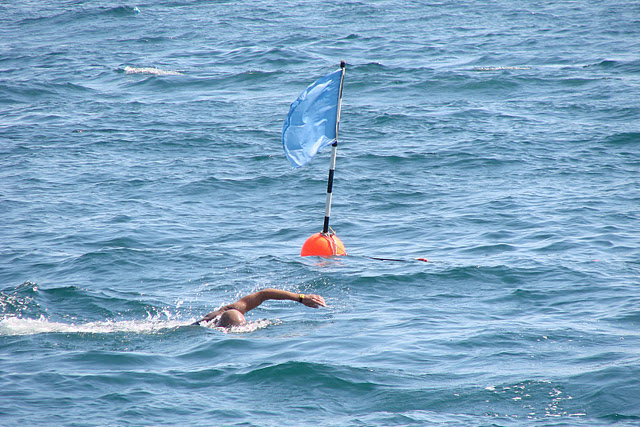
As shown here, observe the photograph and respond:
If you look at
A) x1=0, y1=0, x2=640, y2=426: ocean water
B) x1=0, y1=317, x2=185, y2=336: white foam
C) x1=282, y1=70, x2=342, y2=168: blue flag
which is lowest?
x1=0, y1=317, x2=185, y2=336: white foam

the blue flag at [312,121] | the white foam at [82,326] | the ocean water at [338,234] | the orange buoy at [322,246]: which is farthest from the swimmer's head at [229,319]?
the blue flag at [312,121]

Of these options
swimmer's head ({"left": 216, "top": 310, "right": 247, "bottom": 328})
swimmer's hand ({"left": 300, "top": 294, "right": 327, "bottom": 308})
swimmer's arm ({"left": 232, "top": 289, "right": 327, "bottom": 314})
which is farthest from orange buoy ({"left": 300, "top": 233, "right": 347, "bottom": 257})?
swimmer's head ({"left": 216, "top": 310, "right": 247, "bottom": 328})

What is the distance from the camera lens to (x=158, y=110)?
25.1 m

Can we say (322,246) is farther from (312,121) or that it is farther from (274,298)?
(274,298)

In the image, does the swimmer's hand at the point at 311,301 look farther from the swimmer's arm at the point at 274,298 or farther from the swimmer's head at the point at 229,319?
the swimmer's head at the point at 229,319

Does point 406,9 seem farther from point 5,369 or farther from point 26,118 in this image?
point 5,369

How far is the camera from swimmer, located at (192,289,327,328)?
10039mm

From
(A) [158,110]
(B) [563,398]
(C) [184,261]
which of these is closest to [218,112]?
(A) [158,110]

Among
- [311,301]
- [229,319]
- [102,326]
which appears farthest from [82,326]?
[311,301]

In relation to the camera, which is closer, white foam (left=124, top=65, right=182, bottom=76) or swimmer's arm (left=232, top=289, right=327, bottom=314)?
swimmer's arm (left=232, top=289, right=327, bottom=314)

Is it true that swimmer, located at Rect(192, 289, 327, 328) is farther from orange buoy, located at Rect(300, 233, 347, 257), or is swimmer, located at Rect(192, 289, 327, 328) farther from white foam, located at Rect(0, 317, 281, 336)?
orange buoy, located at Rect(300, 233, 347, 257)

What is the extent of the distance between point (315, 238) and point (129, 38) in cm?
2816

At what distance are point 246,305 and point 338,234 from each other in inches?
186

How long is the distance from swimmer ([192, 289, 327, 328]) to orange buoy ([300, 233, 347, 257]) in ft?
9.60
